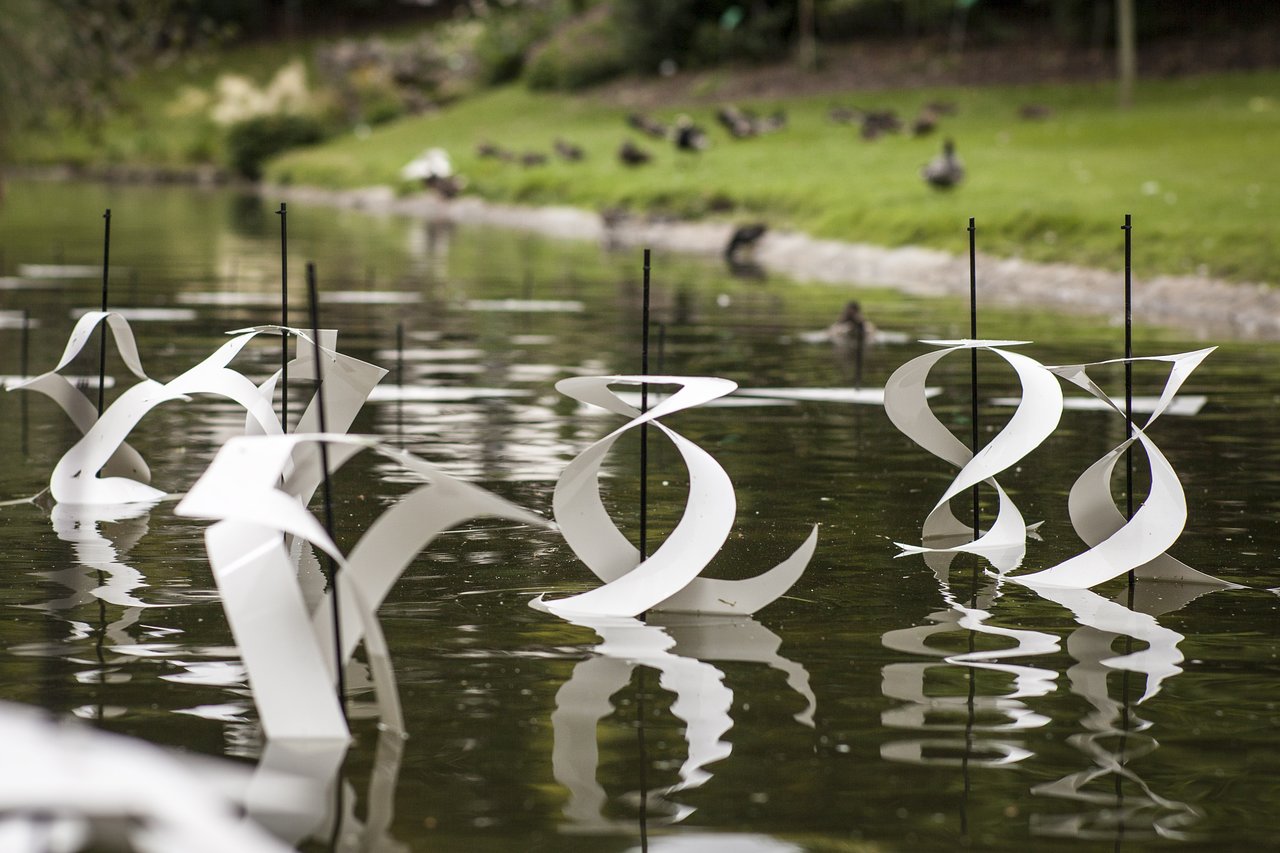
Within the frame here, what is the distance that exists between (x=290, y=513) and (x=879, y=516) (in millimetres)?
6198

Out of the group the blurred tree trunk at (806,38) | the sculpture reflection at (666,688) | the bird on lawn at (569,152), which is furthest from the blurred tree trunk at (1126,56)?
the sculpture reflection at (666,688)

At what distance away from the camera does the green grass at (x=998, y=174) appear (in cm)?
3212

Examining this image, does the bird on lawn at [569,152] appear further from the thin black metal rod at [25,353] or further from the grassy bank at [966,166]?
the thin black metal rod at [25,353]

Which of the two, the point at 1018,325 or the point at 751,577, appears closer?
the point at 751,577

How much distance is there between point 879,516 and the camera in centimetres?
1266

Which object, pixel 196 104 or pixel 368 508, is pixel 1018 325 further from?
pixel 196 104

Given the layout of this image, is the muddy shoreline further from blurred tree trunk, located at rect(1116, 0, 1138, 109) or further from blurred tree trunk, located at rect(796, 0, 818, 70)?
blurred tree trunk, located at rect(796, 0, 818, 70)

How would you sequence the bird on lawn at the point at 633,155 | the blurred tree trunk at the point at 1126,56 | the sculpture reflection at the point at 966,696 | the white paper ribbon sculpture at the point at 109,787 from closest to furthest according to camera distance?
the white paper ribbon sculpture at the point at 109,787
the sculpture reflection at the point at 966,696
the blurred tree trunk at the point at 1126,56
the bird on lawn at the point at 633,155

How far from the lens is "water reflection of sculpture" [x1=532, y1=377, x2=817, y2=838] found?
853 centimetres

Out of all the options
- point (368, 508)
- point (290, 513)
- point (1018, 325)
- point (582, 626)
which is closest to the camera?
point (290, 513)

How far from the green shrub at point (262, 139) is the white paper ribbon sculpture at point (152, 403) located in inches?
2922

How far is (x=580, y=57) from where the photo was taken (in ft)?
266

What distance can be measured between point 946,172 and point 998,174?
2018mm

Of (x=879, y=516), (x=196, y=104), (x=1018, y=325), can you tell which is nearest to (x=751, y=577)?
(x=879, y=516)
